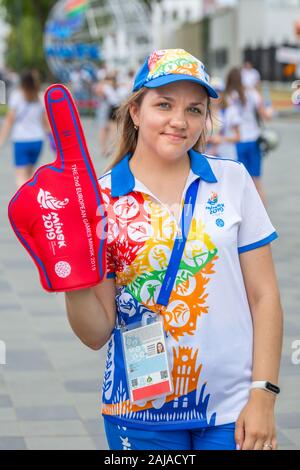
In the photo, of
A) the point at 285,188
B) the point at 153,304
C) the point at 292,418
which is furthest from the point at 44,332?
the point at 285,188

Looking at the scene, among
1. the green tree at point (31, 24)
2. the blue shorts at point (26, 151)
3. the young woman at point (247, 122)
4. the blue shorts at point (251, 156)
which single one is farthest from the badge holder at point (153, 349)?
the green tree at point (31, 24)

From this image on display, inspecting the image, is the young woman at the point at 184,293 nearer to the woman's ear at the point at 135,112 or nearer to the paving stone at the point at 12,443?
the woman's ear at the point at 135,112

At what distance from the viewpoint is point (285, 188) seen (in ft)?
48.3

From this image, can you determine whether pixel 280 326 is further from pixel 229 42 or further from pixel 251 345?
pixel 229 42

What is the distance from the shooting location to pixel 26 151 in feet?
39.7

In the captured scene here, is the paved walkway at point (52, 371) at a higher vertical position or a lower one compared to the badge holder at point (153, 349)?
lower

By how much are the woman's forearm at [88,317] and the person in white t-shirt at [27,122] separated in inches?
371

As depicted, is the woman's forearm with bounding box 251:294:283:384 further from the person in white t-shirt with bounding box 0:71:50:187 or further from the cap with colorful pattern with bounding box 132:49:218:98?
the person in white t-shirt with bounding box 0:71:50:187

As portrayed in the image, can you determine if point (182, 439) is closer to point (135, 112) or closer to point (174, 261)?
point (174, 261)

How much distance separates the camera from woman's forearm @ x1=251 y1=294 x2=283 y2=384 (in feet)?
8.34

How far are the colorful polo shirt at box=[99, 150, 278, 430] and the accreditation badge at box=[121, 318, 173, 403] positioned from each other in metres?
0.02

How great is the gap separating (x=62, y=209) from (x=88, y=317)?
1.09 ft

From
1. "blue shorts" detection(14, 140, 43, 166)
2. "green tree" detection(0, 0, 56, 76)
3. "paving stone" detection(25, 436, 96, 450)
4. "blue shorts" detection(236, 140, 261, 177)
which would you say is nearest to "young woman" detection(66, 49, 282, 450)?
"paving stone" detection(25, 436, 96, 450)

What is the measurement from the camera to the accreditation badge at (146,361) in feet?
8.33
